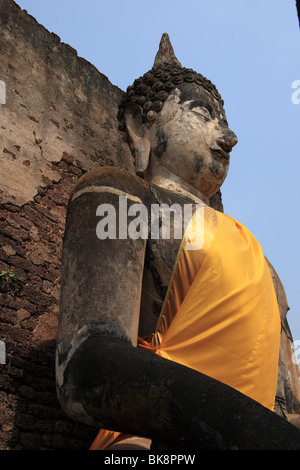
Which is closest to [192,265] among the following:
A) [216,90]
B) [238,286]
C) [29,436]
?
[238,286]

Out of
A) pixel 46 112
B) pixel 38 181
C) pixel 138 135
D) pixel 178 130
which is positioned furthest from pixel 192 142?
pixel 46 112

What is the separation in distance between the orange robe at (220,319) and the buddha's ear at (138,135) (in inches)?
30.2

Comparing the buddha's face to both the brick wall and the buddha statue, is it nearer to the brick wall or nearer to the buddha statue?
the buddha statue

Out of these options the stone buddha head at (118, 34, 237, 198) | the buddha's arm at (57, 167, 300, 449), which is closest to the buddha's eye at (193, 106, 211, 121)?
the stone buddha head at (118, 34, 237, 198)

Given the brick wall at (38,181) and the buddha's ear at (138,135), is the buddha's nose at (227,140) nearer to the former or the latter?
the buddha's ear at (138,135)

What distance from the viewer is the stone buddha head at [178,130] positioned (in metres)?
3.22

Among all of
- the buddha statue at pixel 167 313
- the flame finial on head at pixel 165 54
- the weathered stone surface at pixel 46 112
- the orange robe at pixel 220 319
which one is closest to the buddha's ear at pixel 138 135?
the buddha statue at pixel 167 313

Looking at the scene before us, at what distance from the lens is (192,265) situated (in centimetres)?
256

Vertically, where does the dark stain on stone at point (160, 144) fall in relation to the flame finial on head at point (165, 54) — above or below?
below

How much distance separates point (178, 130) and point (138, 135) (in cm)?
32
